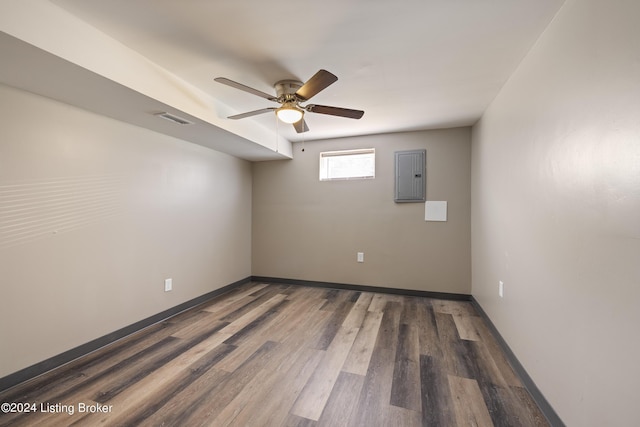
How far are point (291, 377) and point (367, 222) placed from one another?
7.86 ft

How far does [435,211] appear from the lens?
11.6 ft

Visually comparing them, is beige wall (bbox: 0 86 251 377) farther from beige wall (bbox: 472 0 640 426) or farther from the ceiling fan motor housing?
beige wall (bbox: 472 0 640 426)

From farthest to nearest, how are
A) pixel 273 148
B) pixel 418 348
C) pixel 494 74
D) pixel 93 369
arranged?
pixel 273 148, pixel 418 348, pixel 494 74, pixel 93 369

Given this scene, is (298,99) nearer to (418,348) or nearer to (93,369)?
(418,348)

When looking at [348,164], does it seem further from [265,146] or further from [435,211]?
[435,211]

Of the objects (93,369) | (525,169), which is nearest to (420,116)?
(525,169)

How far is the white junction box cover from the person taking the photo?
11.5ft

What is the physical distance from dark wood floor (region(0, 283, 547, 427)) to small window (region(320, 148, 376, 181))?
201 cm

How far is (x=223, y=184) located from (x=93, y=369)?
2.44 meters

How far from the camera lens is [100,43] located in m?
1.62

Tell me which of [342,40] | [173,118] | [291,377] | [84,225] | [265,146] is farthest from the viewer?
[265,146]

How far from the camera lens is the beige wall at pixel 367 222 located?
347 cm

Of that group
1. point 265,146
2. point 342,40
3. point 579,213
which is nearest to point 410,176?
point 265,146

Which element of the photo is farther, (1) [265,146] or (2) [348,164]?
(2) [348,164]
